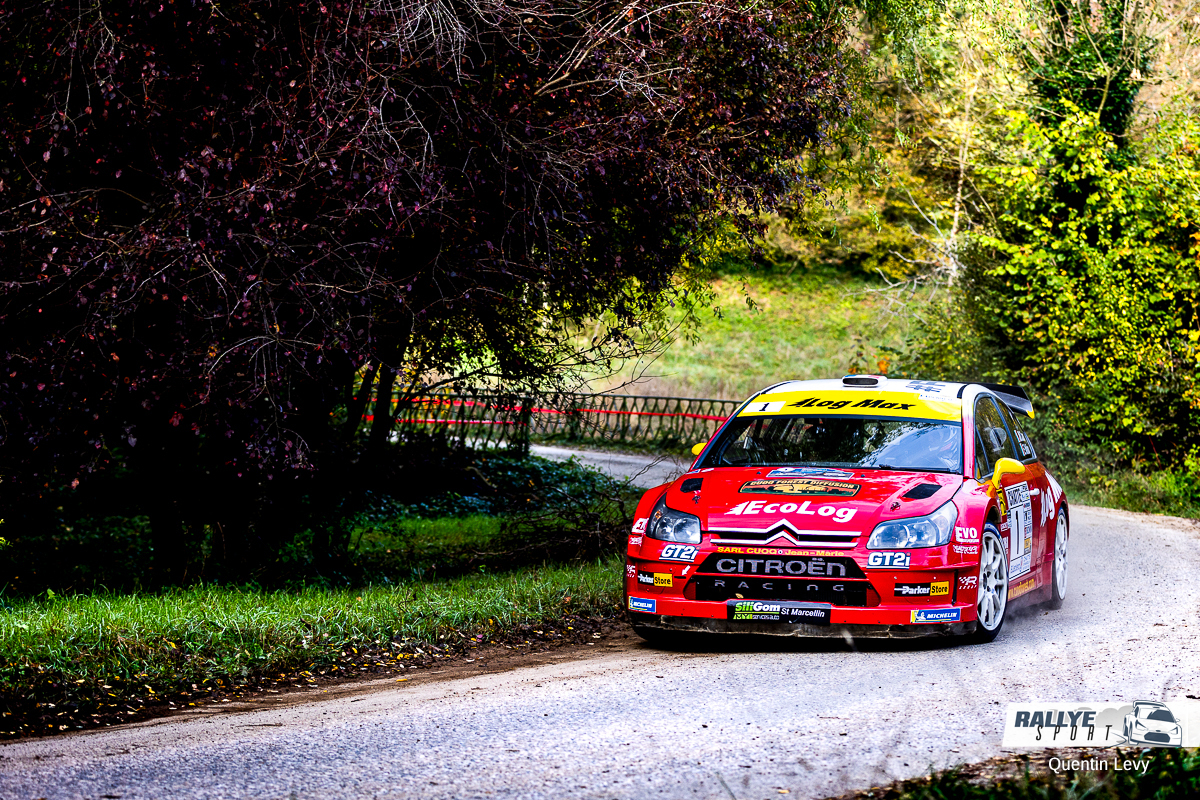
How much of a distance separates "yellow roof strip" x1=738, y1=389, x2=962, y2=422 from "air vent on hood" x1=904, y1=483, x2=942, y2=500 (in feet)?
3.31

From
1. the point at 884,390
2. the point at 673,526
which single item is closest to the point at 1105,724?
the point at 673,526

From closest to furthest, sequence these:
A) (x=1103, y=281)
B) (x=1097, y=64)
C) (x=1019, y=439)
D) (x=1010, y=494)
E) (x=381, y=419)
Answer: (x=1010, y=494), (x=1019, y=439), (x=381, y=419), (x=1103, y=281), (x=1097, y=64)

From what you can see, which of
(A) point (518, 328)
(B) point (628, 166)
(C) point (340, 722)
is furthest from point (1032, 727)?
(A) point (518, 328)

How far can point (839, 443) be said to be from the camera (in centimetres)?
903

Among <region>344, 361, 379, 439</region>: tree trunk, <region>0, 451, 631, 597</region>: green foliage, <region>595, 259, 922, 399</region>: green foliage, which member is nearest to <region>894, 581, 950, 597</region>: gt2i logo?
<region>0, 451, 631, 597</region>: green foliage

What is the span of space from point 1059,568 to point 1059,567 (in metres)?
0.01

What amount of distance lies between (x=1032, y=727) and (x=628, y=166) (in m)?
6.53

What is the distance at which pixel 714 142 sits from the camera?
11422 millimetres

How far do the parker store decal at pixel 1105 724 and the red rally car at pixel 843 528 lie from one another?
1.51 metres

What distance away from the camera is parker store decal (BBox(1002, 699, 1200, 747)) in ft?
18.0

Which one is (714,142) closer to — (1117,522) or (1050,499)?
(1050,499)

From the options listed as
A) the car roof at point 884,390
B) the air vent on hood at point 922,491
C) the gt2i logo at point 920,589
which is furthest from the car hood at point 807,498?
the car roof at point 884,390

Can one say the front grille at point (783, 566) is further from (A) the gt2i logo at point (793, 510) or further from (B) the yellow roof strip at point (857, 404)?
(B) the yellow roof strip at point (857, 404)

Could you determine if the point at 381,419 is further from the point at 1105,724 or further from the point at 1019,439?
the point at 1105,724
